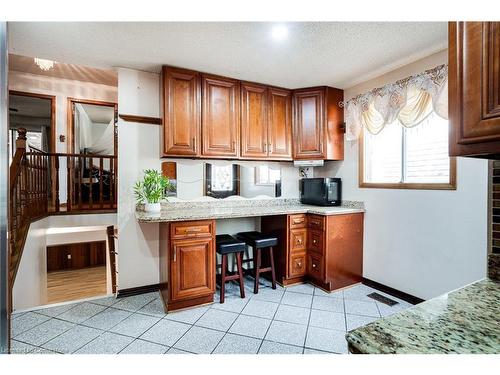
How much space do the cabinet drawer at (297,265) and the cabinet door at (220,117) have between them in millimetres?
1421

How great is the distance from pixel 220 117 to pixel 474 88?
254cm

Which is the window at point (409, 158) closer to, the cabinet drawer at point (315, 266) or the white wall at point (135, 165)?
the cabinet drawer at point (315, 266)

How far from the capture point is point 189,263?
2.42 meters

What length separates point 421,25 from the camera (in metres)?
1.97

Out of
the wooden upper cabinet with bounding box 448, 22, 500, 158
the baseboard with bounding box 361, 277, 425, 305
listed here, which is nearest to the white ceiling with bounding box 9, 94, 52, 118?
the wooden upper cabinet with bounding box 448, 22, 500, 158

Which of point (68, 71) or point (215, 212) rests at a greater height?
point (68, 71)

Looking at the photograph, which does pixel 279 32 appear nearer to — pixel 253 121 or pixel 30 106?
pixel 253 121

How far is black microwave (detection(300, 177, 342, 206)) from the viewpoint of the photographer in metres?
3.23

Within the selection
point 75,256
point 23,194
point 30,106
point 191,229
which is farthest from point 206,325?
point 30,106

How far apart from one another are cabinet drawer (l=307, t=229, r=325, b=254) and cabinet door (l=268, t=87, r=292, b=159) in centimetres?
104

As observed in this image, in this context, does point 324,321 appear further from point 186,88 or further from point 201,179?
point 186,88

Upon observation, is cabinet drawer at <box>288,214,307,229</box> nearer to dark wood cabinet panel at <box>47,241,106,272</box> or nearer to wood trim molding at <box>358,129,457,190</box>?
wood trim molding at <box>358,129,457,190</box>
